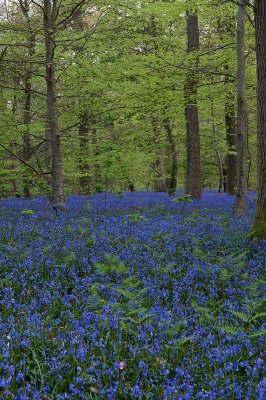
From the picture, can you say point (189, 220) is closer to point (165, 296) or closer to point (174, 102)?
point (174, 102)

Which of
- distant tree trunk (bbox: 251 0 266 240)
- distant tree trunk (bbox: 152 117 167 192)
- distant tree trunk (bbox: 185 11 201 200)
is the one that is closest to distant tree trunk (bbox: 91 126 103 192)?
distant tree trunk (bbox: 152 117 167 192)

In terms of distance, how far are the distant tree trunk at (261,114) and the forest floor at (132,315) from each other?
1.51 feet

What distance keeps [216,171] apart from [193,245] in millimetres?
31085

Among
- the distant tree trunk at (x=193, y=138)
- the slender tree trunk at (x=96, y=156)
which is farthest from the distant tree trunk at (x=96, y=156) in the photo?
the distant tree trunk at (x=193, y=138)

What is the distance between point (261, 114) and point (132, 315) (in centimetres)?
500

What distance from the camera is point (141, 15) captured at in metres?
12.0

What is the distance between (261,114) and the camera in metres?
7.55

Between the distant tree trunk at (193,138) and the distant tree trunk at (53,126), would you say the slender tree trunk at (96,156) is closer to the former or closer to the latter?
the distant tree trunk at (193,138)

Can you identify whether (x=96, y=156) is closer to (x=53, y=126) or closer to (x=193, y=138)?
(x=193, y=138)

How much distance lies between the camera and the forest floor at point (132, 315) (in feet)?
9.68

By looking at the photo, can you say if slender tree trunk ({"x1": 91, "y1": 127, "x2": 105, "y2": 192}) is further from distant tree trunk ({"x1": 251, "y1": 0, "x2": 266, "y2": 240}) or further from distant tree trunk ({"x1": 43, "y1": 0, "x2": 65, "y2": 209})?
distant tree trunk ({"x1": 251, "y1": 0, "x2": 266, "y2": 240})

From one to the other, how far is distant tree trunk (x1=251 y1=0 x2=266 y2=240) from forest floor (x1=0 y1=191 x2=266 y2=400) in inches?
18.1

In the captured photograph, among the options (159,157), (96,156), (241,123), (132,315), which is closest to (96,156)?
(96,156)

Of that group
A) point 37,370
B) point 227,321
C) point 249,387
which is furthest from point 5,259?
point 249,387
